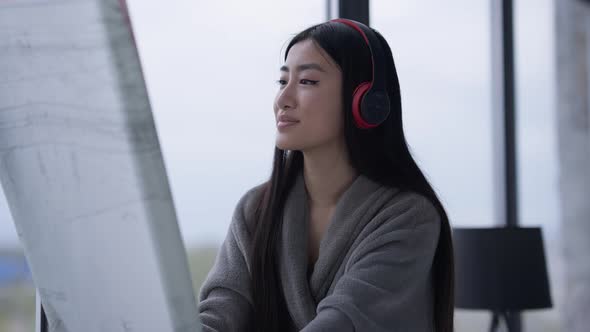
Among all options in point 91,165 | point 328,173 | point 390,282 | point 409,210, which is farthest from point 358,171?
point 91,165

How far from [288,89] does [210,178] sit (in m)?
0.70

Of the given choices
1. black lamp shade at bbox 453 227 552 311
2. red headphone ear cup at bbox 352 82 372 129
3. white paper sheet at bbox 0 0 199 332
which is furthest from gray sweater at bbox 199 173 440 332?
black lamp shade at bbox 453 227 552 311

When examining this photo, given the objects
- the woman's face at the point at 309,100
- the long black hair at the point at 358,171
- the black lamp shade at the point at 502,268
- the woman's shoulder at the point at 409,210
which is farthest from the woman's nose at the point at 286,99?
the black lamp shade at the point at 502,268

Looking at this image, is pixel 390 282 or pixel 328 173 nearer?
pixel 390 282

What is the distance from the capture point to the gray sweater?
1212 millimetres

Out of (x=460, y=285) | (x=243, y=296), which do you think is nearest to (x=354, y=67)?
(x=243, y=296)

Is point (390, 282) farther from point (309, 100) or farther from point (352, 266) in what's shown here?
point (309, 100)

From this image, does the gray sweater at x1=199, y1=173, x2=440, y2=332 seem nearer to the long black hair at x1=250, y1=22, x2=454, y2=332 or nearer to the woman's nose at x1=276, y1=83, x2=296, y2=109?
the long black hair at x1=250, y1=22, x2=454, y2=332

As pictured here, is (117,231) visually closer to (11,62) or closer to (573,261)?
(11,62)

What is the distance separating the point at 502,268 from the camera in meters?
2.28

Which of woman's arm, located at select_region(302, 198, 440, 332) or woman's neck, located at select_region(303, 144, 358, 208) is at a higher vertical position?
woman's neck, located at select_region(303, 144, 358, 208)

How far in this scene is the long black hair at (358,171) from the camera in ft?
4.58

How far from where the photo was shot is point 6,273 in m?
Result: 1.63

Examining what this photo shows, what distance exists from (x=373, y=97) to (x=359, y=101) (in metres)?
0.03
